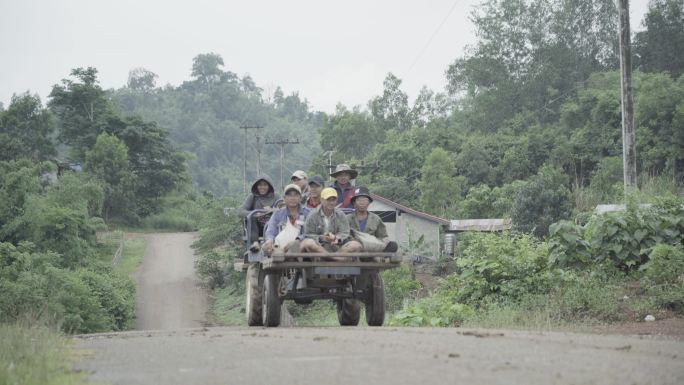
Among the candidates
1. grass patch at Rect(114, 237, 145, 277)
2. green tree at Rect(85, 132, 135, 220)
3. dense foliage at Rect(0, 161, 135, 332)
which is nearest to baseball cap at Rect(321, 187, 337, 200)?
dense foliage at Rect(0, 161, 135, 332)

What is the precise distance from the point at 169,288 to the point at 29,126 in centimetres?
3396

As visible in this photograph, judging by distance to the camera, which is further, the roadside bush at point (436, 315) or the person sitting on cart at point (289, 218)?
the roadside bush at point (436, 315)

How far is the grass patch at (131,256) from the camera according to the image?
5919cm

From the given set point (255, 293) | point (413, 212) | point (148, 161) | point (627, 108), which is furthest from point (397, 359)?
point (148, 161)

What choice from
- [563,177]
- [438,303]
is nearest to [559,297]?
[438,303]

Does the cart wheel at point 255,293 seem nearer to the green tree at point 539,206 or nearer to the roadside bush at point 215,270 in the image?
the roadside bush at point 215,270

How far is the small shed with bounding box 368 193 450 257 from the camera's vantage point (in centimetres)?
6328

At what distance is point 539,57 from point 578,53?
3940 millimetres

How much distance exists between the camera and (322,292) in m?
13.7

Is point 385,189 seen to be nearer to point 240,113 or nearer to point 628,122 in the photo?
point 628,122

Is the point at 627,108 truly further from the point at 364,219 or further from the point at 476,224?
the point at 476,224

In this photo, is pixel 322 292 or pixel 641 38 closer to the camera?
pixel 322 292

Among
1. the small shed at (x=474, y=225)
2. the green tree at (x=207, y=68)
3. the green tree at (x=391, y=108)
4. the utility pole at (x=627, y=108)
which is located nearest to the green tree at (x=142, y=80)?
the green tree at (x=207, y=68)

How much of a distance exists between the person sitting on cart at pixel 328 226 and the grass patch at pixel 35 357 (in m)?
4.04
